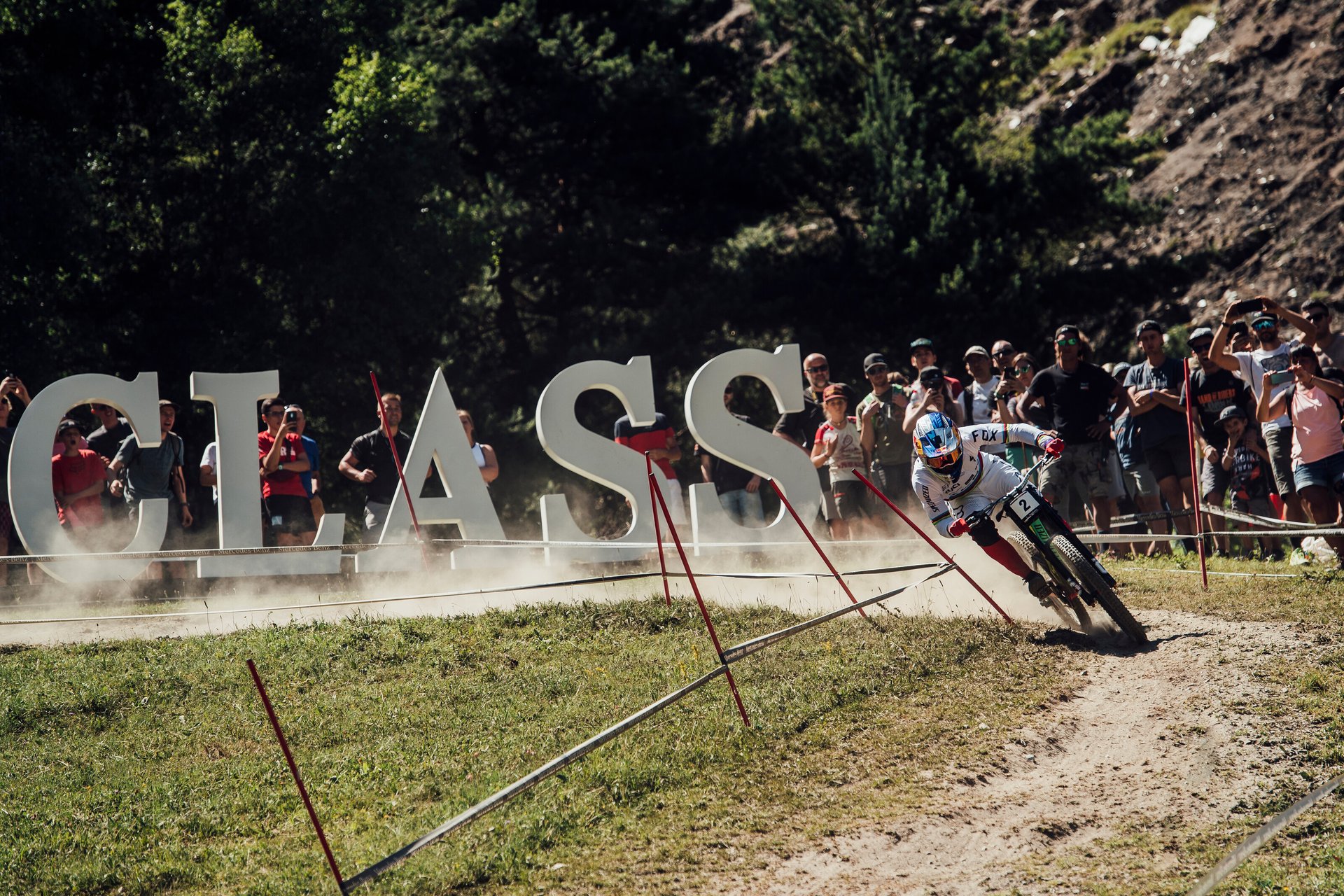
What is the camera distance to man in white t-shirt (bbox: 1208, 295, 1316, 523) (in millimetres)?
12297

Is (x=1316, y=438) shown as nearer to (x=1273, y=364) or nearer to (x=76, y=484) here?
(x=1273, y=364)

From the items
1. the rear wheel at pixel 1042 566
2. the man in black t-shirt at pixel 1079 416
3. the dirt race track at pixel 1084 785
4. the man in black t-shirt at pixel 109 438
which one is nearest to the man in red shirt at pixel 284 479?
the man in black t-shirt at pixel 109 438

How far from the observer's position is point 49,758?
9.60 m

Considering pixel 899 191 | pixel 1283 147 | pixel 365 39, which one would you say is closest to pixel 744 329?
pixel 899 191

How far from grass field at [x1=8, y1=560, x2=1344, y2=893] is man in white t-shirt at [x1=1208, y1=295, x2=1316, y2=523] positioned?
2.92 ft

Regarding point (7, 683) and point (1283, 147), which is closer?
point (7, 683)

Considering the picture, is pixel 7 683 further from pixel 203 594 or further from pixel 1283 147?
pixel 1283 147

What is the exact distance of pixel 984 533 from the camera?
9977 millimetres

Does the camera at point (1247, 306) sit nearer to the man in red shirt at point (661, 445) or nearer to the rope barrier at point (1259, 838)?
the rope barrier at point (1259, 838)

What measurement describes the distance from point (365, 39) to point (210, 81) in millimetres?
5741

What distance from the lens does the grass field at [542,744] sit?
7.09 m

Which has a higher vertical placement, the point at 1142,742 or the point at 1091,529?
the point at 1091,529

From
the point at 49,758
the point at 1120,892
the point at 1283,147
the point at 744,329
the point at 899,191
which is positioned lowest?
the point at 1120,892

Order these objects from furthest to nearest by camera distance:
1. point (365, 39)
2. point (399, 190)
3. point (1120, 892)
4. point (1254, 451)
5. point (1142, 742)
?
1. point (365, 39)
2. point (399, 190)
3. point (1254, 451)
4. point (1142, 742)
5. point (1120, 892)
